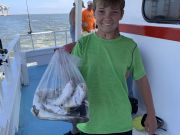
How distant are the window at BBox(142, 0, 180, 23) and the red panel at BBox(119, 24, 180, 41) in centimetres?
6

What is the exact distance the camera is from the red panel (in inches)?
65.6

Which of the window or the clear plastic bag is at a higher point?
the window

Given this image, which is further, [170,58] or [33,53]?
[33,53]

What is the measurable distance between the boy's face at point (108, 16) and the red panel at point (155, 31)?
421 mm

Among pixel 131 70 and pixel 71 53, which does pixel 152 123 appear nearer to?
pixel 131 70

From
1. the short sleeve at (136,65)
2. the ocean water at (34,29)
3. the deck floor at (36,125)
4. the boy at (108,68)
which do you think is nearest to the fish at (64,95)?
the boy at (108,68)

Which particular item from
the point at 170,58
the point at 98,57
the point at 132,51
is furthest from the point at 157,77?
the point at 98,57

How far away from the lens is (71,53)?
152cm

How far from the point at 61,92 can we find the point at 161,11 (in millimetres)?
894

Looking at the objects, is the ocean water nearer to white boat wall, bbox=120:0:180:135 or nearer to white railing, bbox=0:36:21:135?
white railing, bbox=0:36:21:135

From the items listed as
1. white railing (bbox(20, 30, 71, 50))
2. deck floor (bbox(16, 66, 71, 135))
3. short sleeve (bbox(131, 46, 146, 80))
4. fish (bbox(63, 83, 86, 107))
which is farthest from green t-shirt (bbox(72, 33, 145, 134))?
white railing (bbox(20, 30, 71, 50))

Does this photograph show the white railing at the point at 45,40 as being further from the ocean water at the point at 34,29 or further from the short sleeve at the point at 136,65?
the short sleeve at the point at 136,65

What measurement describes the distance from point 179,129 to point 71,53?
86cm

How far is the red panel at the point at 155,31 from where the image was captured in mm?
1666
